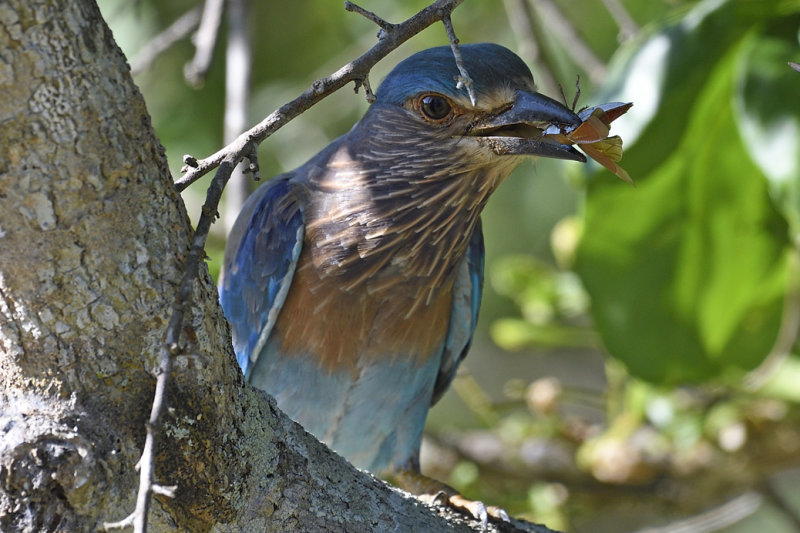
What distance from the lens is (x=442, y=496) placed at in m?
2.72

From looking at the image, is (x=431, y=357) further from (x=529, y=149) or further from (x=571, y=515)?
(x=571, y=515)

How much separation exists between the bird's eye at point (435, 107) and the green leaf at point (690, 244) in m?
0.85

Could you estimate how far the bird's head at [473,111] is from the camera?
2.30m

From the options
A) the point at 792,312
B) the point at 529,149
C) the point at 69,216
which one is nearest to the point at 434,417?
the point at 792,312

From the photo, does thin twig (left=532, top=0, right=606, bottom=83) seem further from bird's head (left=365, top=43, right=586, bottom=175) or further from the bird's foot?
the bird's foot

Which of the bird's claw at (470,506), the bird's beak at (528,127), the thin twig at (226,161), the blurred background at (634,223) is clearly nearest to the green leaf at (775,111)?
the blurred background at (634,223)

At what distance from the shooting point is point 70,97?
4.77 ft

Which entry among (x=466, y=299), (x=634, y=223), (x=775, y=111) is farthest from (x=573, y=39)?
(x=466, y=299)

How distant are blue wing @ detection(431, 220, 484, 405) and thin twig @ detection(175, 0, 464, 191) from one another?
4.39ft

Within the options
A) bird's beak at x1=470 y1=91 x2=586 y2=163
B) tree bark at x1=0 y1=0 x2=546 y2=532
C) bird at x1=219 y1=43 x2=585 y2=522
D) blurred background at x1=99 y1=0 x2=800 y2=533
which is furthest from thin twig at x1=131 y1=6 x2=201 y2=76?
tree bark at x1=0 y1=0 x2=546 y2=532

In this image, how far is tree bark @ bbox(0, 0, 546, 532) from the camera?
4.74ft

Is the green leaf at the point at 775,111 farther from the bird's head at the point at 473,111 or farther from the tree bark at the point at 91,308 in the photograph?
the tree bark at the point at 91,308

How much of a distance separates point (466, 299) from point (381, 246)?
53cm

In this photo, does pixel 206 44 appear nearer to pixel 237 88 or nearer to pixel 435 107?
pixel 237 88
